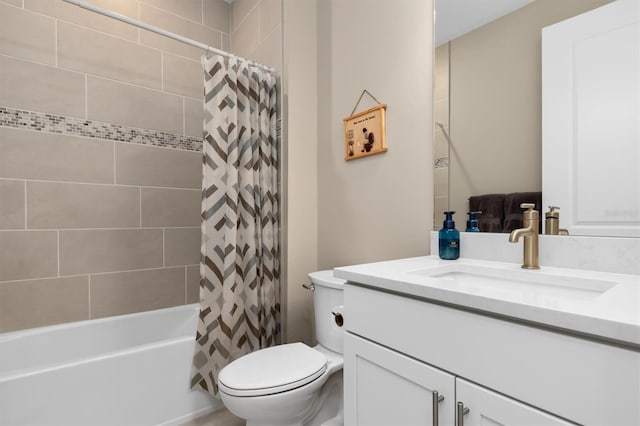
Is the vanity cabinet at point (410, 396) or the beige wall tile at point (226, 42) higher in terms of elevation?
the beige wall tile at point (226, 42)

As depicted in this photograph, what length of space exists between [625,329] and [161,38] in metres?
2.68

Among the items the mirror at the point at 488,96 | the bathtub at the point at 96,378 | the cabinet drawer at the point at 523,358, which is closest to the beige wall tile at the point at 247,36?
the mirror at the point at 488,96

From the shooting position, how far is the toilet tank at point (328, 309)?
1.47 metres

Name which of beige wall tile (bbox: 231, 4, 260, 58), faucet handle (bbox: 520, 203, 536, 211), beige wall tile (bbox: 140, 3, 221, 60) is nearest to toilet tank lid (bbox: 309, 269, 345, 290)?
faucet handle (bbox: 520, 203, 536, 211)

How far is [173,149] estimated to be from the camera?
7.51ft

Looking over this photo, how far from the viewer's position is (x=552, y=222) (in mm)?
1041

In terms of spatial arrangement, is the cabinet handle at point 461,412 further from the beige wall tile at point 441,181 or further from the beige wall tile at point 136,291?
the beige wall tile at point 136,291

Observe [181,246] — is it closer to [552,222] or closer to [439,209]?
[439,209]

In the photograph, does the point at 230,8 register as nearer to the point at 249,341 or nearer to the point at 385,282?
the point at 249,341

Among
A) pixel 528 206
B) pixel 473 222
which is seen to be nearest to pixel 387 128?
pixel 473 222

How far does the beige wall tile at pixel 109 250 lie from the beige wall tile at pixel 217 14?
1.57 meters

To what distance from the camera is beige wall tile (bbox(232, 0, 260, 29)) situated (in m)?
2.29

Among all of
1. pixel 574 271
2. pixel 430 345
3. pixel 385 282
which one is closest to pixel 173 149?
pixel 385 282

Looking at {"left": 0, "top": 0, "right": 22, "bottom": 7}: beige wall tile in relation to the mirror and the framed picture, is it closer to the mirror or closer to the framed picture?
the framed picture
